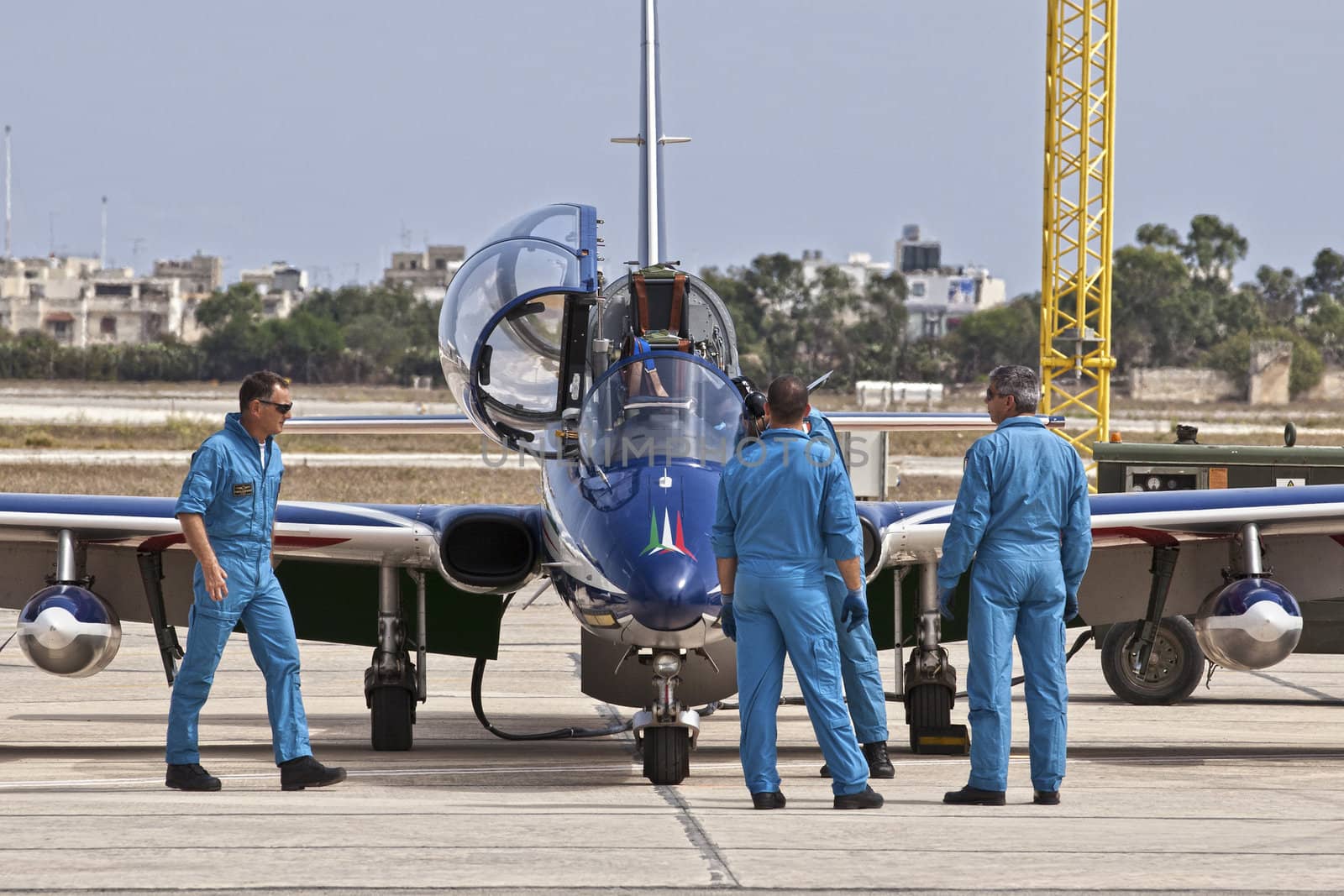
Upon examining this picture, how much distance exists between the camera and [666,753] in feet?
28.8

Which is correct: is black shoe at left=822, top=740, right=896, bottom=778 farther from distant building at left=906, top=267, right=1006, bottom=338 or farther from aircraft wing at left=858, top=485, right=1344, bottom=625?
distant building at left=906, top=267, right=1006, bottom=338

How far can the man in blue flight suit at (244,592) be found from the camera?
7941mm

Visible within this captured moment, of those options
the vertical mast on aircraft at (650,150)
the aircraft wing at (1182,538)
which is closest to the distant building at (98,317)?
the vertical mast on aircraft at (650,150)

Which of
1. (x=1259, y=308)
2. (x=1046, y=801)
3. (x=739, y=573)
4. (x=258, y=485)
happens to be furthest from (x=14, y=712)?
(x=1259, y=308)

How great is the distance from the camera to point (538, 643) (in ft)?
55.5

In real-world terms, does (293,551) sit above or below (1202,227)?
below

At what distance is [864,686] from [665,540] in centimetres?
121

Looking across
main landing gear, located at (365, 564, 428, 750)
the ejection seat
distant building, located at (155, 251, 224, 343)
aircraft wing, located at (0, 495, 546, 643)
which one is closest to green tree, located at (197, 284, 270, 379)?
distant building, located at (155, 251, 224, 343)

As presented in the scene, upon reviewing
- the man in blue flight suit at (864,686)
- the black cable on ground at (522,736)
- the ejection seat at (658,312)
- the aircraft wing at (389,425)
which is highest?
the ejection seat at (658,312)

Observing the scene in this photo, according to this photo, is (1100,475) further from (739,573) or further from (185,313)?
(185,313)

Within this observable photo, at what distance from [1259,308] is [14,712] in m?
123

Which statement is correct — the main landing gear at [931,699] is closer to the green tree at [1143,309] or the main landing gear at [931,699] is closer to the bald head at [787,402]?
the bald head at [787,402]

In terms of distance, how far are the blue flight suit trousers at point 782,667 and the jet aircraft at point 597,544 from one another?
71 centimetres

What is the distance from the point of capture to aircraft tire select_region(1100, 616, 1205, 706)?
43.4 feet
